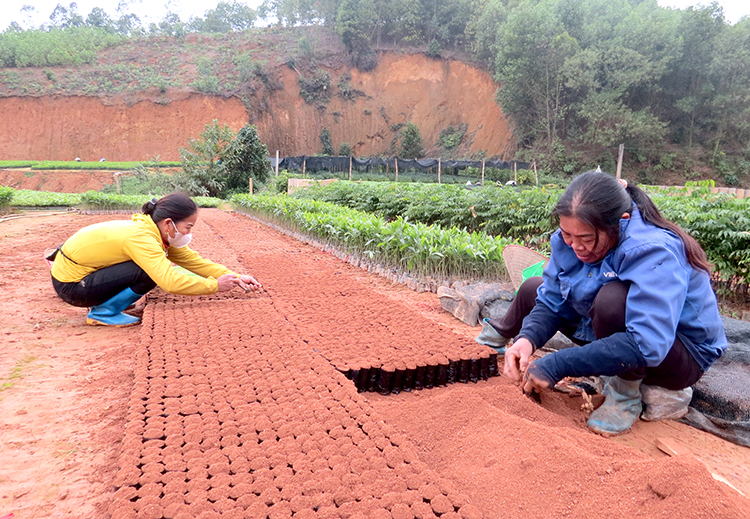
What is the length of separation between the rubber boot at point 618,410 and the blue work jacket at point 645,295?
11.9 inches

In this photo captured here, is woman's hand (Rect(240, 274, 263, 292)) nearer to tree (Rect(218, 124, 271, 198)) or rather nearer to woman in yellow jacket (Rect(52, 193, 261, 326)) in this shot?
woman in yellow jacket (Rect(52, 193, 261, 326))

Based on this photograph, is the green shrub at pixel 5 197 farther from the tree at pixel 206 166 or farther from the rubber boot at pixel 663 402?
the rubber boot at pixel 663 402

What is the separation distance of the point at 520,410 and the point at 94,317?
11.1 feet

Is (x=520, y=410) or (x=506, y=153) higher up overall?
(x=506, y=153)

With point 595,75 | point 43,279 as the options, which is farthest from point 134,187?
point 595,75

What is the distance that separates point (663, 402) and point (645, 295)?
847mm

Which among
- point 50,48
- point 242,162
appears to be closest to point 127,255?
point 242,162

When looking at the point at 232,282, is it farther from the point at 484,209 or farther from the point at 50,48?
the point at 50,48

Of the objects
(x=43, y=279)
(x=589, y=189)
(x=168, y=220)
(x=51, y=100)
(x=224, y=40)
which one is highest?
(x=224, y=40)

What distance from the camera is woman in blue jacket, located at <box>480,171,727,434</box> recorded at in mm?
1833

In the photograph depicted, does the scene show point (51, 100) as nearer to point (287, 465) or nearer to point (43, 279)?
point (43, 279)

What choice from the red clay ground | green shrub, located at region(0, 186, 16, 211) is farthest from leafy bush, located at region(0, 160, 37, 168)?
the red clay ground

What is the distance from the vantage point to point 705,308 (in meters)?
2.01

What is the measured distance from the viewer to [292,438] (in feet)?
5.91
